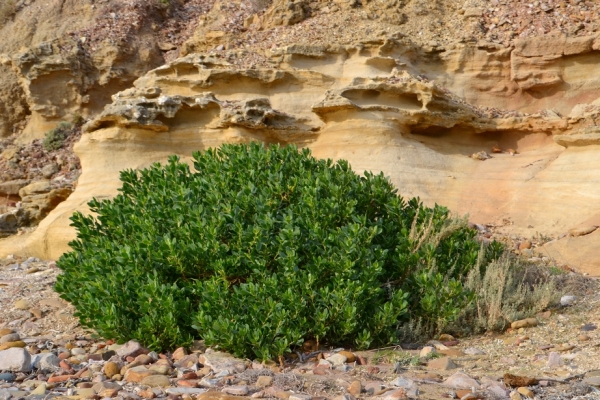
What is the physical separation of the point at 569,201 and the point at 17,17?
574 inches

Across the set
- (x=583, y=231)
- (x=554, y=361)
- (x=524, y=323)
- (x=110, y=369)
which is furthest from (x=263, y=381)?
(x=583, y=231)

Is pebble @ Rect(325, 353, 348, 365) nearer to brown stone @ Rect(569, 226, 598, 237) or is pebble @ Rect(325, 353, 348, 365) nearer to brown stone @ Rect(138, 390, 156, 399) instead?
brown stone @ Rect(138, 390, 156, 399)

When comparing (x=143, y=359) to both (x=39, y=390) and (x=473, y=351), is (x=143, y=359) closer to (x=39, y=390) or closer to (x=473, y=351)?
(x=39, y=390)

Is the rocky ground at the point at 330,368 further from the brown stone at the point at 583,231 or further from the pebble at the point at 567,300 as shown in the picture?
the brown stone at the point at 583,231

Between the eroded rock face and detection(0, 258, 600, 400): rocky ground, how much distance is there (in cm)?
431

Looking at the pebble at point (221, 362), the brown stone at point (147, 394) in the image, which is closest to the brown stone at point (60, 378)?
the brown stone at point (147, 394)

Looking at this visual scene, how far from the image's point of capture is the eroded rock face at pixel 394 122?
10.5 meters

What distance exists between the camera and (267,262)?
18.5 ft

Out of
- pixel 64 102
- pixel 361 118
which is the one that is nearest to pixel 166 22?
pixel 64 102

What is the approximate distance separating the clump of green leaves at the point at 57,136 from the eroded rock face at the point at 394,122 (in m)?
4.33

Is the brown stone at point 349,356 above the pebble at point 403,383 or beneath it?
beneath

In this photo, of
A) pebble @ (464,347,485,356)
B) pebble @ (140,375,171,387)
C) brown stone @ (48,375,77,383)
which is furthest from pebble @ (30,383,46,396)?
pebble @ (464,347,485,356)

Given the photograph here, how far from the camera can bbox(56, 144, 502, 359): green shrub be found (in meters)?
5.27

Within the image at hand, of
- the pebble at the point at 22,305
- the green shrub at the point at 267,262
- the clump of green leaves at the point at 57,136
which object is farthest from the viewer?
the clump of green leaves at the point at 57,136
